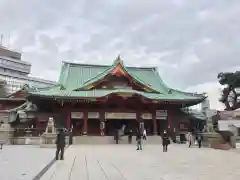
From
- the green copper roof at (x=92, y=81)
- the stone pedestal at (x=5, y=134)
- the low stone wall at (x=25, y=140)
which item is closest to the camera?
the stone pedestal at (x=5, y=134)

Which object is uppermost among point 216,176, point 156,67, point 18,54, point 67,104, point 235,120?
point 18,54

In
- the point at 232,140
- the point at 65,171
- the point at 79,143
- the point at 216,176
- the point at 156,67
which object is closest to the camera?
the point at 216,176

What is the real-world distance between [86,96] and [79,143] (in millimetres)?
5186

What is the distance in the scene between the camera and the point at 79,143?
3000 cm

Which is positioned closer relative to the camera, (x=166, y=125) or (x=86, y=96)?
Result: (x=86, y=96)

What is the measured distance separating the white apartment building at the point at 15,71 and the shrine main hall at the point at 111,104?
167 ft

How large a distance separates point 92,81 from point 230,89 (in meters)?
31.7

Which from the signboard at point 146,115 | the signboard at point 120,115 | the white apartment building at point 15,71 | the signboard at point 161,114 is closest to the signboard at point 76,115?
the signboard at point 120,115

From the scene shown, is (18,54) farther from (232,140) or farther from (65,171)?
(65,171)

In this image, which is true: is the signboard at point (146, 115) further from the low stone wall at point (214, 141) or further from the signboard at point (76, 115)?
the low stone wall at point (214, 141)

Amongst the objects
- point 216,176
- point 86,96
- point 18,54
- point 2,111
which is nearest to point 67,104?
point 86,96

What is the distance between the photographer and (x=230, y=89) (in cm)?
5603

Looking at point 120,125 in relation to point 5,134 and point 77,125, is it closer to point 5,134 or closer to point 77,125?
point 77,125

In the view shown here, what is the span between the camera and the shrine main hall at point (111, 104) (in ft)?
108
